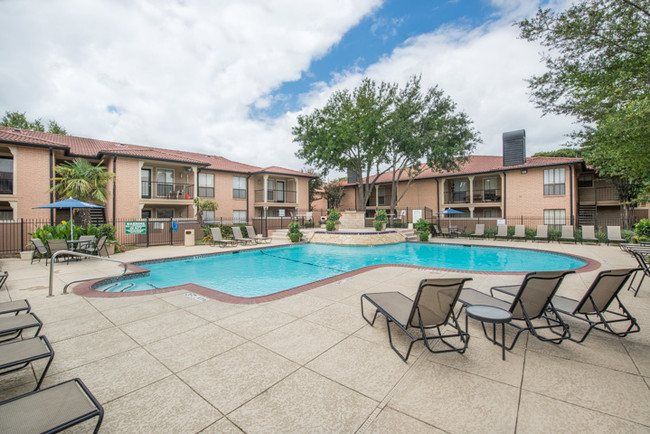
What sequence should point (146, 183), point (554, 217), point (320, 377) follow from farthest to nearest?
point (554, 217), point (146, 183), point (320, 377)

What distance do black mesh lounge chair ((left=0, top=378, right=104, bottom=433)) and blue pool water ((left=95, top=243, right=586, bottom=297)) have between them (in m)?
5.32

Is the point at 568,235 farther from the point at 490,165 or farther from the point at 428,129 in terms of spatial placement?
the point at 428,129

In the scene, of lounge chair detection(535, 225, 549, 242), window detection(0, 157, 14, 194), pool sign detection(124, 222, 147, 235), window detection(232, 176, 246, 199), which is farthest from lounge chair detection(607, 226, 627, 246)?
window detection(0, 157, 14, 194)

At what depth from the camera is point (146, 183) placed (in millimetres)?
19469

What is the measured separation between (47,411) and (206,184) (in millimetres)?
22747

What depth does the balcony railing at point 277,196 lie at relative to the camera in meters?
25.2

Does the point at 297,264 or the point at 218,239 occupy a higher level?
the point at 218,239

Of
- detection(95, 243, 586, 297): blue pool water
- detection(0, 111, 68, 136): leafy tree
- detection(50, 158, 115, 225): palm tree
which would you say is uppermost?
detection(0, 111, 68, 136): leafy tree

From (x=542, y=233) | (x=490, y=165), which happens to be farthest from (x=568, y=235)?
(x=490, y=165)

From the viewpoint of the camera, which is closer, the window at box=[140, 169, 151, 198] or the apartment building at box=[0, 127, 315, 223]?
the apartment building at box=[0, 127, 315, 223]

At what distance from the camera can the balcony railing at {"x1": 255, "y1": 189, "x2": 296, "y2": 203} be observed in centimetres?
2517

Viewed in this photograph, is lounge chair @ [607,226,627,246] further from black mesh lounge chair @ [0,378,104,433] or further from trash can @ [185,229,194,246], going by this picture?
trash can @ [185,229,194,246]

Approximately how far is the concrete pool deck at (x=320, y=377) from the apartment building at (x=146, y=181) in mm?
14663

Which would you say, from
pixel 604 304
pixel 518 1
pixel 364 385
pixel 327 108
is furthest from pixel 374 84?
pixel 364 385
